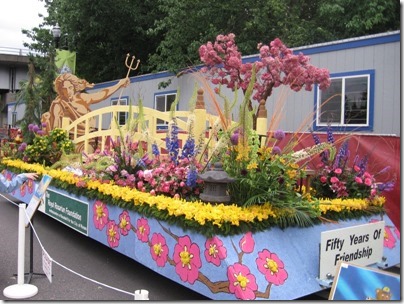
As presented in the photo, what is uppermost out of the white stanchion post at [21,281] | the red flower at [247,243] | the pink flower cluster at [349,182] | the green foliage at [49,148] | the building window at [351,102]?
the building window at [351,102]

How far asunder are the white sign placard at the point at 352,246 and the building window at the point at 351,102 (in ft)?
12.1

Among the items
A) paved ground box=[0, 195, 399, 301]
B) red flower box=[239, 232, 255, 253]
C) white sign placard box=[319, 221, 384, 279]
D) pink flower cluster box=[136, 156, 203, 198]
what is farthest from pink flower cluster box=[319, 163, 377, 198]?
red flower box=[239, 232, 255, 253]

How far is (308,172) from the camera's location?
17.1 ft

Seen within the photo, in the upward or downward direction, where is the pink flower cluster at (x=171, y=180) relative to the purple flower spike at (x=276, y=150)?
downward

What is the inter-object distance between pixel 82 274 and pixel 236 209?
2.19 metres

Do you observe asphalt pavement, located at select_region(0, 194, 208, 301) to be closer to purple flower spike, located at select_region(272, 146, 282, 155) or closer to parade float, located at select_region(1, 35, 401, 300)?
parade float, located at select_region(1, 35, 401, 300)

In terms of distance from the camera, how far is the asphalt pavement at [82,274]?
4414mm

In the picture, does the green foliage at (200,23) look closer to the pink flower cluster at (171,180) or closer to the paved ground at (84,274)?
the paved ground at (84,274)

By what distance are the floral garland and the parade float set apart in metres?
0.01

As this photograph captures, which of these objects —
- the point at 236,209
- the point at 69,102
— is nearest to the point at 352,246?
the point at 236,209

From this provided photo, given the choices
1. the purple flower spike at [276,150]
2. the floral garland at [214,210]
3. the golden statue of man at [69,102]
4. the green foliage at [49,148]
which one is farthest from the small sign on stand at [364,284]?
the golden statue of man at [69,102]

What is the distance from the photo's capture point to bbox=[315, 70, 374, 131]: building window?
8.18 metres

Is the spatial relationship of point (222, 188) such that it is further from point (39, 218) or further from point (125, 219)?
point (39, 218)

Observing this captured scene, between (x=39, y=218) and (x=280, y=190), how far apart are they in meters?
5.35
